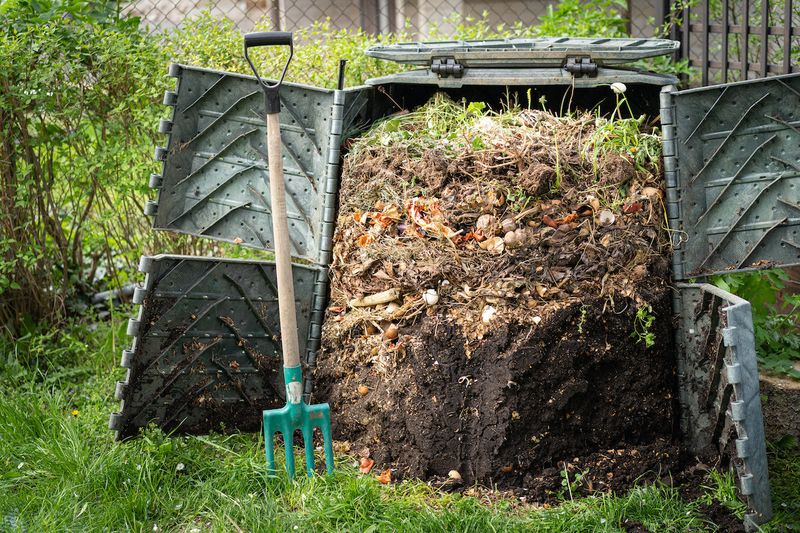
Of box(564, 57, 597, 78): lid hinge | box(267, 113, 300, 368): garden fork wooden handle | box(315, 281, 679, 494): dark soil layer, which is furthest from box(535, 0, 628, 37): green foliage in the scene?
box(267, 113, 300, 368): garden fork wooden handle

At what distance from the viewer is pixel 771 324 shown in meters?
4.21

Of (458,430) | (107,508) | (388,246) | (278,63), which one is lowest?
(107,508)

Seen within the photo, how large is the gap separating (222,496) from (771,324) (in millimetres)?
2657

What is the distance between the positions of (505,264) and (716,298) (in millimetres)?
784

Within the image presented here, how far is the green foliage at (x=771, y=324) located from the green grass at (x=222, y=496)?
0.43 meters

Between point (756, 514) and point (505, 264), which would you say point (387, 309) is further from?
point (756, 514)

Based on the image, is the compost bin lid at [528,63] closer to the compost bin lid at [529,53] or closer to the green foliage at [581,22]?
the compost bin lid at [529,53]

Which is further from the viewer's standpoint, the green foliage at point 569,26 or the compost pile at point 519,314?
the green foliage at point 569,26

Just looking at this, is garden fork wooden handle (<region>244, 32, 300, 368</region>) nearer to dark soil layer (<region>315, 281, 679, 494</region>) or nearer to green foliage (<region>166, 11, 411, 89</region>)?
dark soil layer (<region>315, 281, 679, 494</region>)

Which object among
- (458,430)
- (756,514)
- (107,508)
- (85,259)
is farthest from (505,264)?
(85,259)

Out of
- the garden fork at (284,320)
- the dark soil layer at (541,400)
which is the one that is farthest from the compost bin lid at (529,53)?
the dark soil layer at (541,400)

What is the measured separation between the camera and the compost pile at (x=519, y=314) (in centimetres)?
335

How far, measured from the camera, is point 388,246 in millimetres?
3613

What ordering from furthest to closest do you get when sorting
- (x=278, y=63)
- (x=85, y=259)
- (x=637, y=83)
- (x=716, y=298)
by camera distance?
(x=85, y=259), (x=278, y=63), (x=637, y=83), (x=716, y=298)
